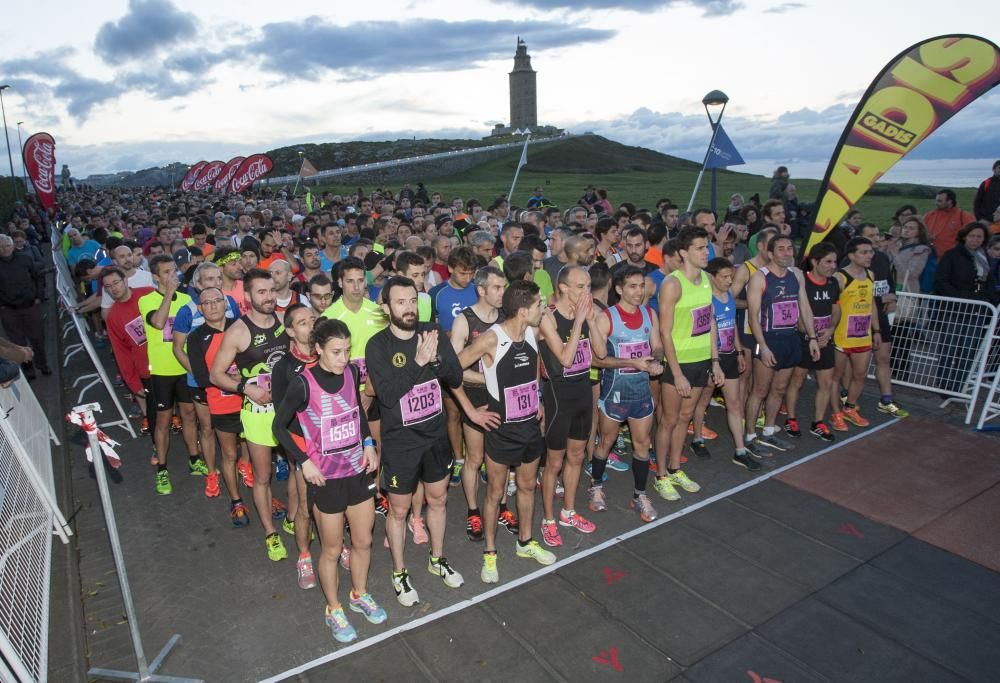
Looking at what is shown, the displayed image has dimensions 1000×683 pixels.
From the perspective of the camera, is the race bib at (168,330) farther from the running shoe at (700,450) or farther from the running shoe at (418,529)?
the running shoe at (700,450)

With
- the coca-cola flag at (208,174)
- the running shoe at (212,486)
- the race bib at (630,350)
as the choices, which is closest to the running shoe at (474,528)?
the race bib at (630,350)

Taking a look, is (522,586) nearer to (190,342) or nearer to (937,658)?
(937,658)

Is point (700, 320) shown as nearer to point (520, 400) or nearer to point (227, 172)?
point (520, 400)

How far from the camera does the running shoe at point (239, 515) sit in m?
5.49

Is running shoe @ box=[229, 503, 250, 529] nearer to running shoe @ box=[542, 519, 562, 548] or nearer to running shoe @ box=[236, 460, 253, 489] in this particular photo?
running shoe @ box=[236, 460, 253, 489]

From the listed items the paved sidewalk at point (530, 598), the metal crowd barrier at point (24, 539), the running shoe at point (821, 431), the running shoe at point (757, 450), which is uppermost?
the metal crowd barrier at point (24, 539)

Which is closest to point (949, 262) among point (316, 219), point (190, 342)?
point (190, 342)

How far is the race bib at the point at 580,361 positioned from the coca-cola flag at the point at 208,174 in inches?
1029

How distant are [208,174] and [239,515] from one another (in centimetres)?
2599

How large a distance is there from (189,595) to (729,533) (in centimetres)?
420

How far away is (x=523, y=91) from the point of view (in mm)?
149125

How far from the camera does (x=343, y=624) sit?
414cm

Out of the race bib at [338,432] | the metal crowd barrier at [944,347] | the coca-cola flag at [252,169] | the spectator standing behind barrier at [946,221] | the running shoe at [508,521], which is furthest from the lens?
the coca-cola flag at [252,169]

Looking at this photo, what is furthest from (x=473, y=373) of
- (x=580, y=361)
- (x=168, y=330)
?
(x=168, y=330)
